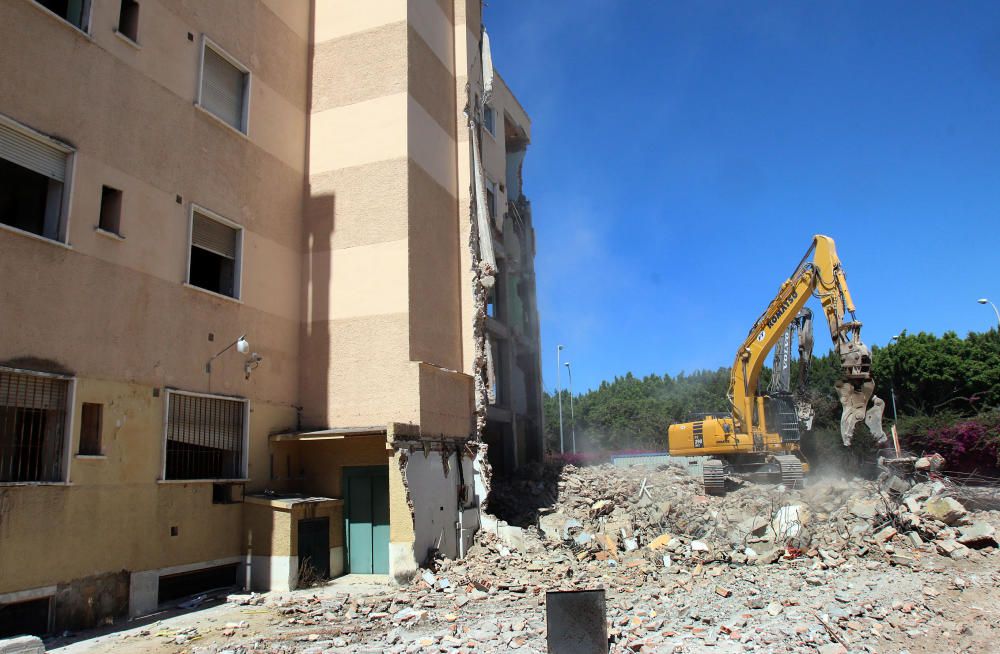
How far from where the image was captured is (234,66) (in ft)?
46.8

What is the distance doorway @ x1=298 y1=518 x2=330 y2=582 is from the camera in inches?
507

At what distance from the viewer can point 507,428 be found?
23.1 metres

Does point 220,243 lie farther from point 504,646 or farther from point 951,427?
point 951,427

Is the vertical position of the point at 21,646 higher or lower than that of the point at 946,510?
lower

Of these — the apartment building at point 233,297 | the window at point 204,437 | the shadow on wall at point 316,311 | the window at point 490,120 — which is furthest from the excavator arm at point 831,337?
the window at point 204,437

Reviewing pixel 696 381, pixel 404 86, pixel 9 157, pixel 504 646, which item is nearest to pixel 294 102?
pixel 404 86

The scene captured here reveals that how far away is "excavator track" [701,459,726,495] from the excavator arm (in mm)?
1448

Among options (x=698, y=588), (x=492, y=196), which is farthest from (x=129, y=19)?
(x=698, y=588)

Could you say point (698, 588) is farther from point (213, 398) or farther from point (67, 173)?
point (67, 173)

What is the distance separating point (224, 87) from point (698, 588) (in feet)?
40.8

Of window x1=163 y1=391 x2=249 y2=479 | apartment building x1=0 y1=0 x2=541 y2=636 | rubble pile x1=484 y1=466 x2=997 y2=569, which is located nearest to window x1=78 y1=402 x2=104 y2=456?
apartment building x1=0 y1=0 x2=541 y2=636

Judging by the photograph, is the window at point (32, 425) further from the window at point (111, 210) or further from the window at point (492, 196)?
the window at point (492, 196)

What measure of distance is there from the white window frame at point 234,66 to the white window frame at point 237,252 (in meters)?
1.83

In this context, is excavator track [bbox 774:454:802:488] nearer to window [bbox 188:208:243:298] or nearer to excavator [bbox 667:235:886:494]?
excavator [bbox 667:235:886:494]
